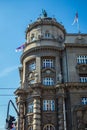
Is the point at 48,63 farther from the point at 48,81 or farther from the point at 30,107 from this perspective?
the point at 30,107

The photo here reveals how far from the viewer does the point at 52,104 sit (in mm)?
46562

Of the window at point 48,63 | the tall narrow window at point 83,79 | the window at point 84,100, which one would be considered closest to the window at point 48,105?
the window at point 84,100

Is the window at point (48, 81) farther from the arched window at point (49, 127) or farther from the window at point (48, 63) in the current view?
the arched window at point (49, 127)

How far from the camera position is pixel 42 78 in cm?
4938

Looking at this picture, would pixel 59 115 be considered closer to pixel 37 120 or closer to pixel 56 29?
pixel 37 120

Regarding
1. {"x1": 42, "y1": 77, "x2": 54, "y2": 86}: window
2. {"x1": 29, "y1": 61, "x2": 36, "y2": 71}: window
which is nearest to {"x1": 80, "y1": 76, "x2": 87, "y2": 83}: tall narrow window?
{"x1": 42, "y1": 77, "x2": 54, "y2": 86}: window

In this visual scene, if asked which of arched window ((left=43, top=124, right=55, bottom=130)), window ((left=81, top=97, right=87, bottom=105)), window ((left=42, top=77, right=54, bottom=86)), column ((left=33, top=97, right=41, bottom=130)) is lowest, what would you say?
arched window ((left=43, top=124, right=55, bottom=130))

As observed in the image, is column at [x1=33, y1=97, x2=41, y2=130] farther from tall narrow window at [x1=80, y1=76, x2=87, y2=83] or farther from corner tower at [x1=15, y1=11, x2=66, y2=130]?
tall narrow window at [x1=80, y1=76, x2=87, y2=83]

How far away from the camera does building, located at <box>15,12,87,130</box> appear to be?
44719mm

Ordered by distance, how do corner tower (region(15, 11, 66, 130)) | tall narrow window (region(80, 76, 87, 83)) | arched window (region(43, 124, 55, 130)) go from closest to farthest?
arched window (region(43, 124, 55, 130)) → corner tower (region(15, 11, 66, 130)) → tall narrow window (region(80, 76, 87, 83))

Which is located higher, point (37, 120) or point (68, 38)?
point (68, 38)

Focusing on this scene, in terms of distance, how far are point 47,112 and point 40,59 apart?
10.9 metres

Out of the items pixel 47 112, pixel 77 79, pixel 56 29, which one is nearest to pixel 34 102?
pixel 47 112

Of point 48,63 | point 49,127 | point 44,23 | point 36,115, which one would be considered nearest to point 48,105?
point 36,115
